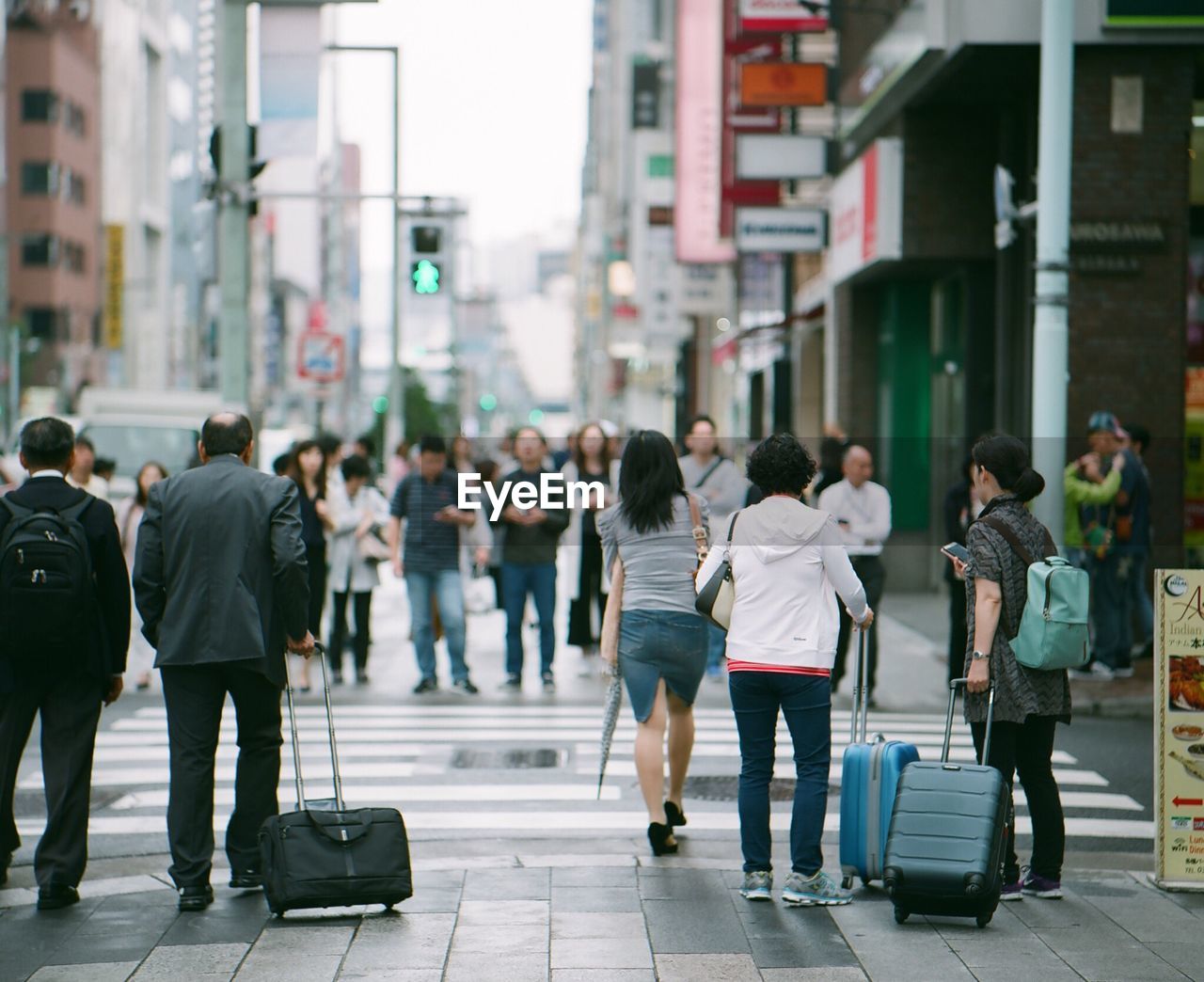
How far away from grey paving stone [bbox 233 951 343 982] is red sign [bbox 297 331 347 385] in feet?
87.0

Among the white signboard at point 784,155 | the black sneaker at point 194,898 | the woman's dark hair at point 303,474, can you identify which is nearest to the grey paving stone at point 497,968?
the black sneaker at point 194,898

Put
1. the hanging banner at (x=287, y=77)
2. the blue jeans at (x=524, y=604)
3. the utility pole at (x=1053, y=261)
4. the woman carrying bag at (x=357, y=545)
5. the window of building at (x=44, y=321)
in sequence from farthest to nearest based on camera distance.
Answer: the window of building at (x=44, y=321)
the hanging banner at (x=287, y=77)
the woman carrying bag at (x=357, y=545)
the blue jeans at (x=524, y=604)
the utility pole at (x=1053, y=261)

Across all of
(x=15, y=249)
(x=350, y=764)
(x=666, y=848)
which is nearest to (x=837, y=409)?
(x=350, y=764)

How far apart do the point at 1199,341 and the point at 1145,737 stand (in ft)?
27.9

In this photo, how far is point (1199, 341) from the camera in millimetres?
19875

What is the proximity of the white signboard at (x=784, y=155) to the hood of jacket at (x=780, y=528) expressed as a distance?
18.5 metres

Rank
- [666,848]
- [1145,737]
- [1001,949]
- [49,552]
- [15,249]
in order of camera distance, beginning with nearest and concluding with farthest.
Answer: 1. [1001,949]
2. [49,552]
3. [666,848]
4. [1145,737]
5. [15,249]

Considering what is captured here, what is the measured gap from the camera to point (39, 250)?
8425cm

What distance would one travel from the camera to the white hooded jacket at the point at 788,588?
24.0 feet

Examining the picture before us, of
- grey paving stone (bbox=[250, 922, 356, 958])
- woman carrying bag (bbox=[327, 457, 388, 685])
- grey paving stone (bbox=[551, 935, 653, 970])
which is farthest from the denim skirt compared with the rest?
woman carrying bag (bbox=[327, 457, 388, 685])

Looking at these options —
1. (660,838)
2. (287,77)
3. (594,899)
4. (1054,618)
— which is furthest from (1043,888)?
(287,77)

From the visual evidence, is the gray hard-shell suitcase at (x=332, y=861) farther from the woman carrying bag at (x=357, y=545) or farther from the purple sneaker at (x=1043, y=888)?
the woman carrying bag at (x=357, y=545)

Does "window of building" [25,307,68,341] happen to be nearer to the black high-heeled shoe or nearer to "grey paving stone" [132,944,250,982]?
the black high-heeled shoe

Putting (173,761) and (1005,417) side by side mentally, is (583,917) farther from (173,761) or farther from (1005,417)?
(1005,417)
